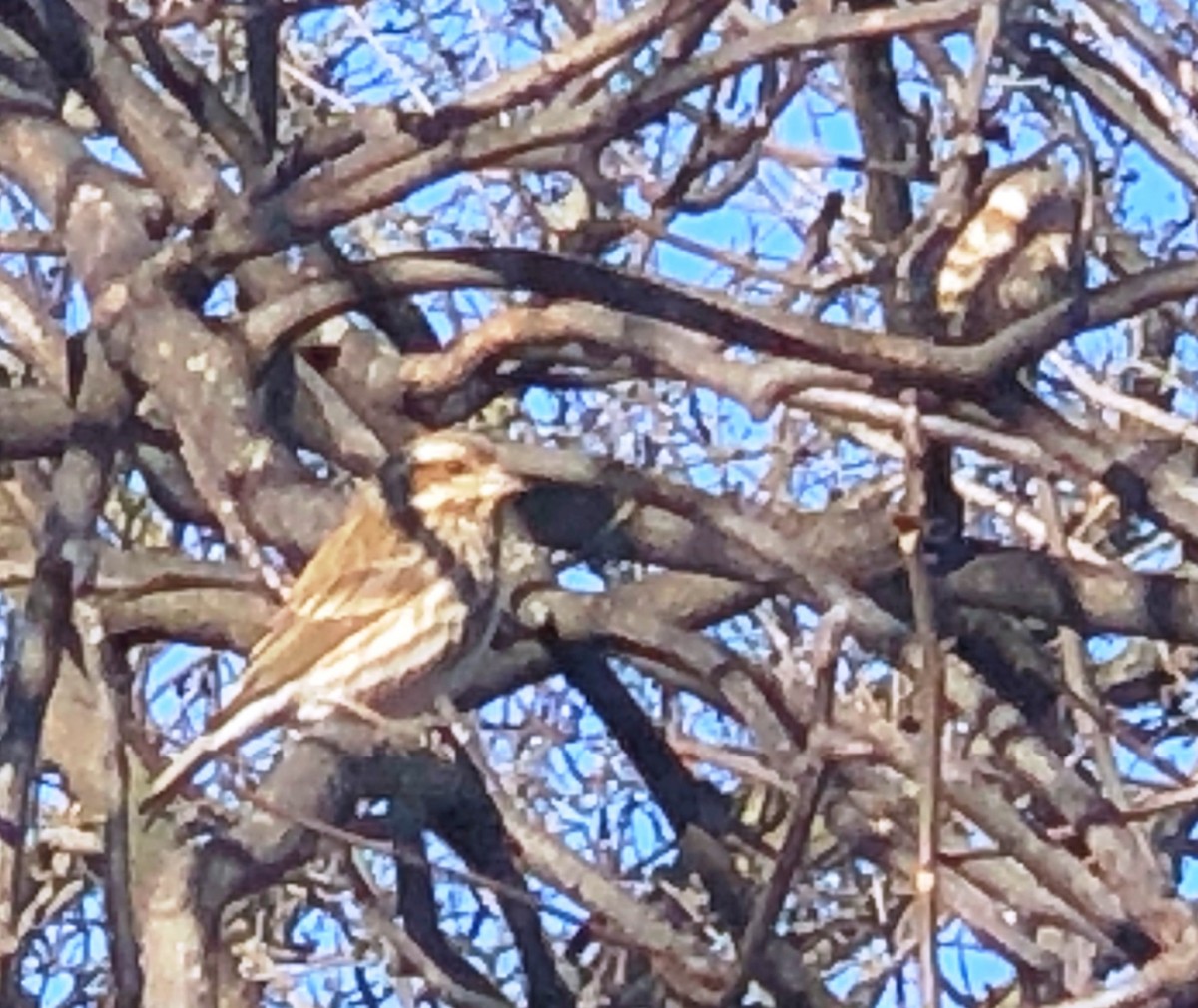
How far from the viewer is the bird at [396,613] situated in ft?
15.7

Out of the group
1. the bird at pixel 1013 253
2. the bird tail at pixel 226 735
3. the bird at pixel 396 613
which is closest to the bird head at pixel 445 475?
the bird at pixel 396 613

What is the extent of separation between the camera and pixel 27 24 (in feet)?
17.1

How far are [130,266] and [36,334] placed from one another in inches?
26.3

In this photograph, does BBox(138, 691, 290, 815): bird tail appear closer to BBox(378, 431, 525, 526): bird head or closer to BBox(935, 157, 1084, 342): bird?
BBox(378, 431, 525, 526): bird head

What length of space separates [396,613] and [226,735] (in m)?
0.33

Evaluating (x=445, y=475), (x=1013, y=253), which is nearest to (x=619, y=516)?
(x=445, y=475)

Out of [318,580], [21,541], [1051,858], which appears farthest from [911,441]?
[21,541]

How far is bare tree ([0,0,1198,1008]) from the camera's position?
161 inches

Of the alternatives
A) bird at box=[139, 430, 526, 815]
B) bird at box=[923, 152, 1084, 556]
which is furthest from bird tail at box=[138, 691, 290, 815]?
bird at box=[923, 152, 1084, 556]

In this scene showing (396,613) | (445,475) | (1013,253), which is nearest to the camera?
(445,475)

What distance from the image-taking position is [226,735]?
495 cm

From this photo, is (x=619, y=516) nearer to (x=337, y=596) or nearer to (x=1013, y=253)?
(x=337, y=596)

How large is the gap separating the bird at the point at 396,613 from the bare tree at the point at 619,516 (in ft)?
0.22

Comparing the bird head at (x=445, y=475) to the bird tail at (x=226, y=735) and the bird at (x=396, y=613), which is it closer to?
the bird at (x=396, y=613)
